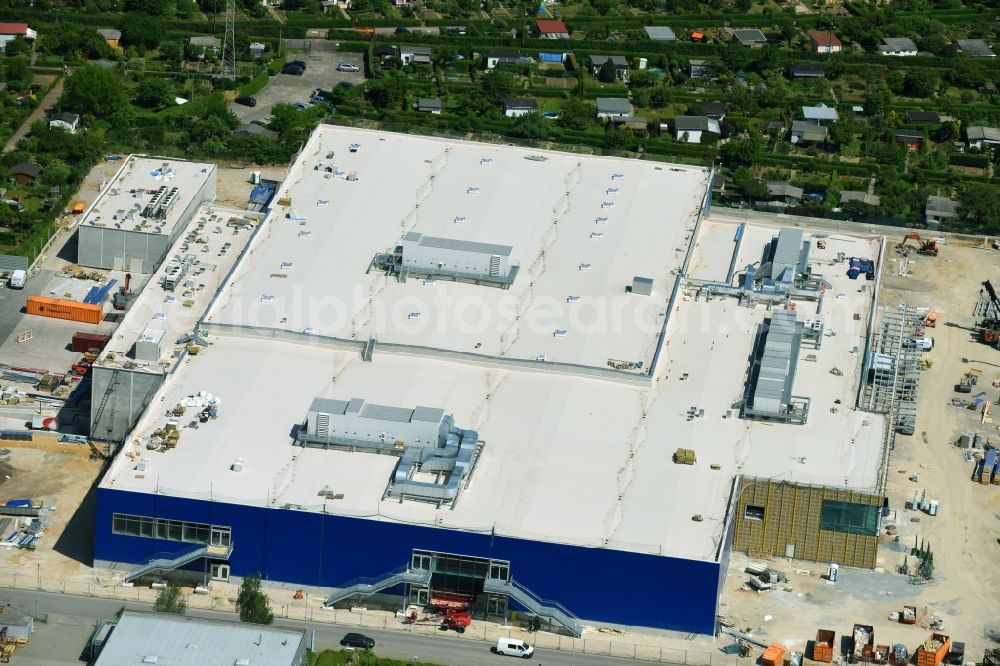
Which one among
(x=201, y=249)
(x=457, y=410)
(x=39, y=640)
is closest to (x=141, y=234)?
(x=201, y=249)

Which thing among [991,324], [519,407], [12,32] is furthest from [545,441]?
[12,32]

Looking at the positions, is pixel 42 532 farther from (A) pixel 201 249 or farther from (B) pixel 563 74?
(B) pixel 563 74

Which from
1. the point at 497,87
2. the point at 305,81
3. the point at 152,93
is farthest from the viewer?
the point at 305,81

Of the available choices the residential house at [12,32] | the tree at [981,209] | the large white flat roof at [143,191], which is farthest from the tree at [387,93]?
the tree at [981,209]

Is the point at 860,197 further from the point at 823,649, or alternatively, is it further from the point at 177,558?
the point at 177,558

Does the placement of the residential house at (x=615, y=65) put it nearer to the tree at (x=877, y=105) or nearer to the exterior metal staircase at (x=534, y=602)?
the tree at (x=877, y=105)
